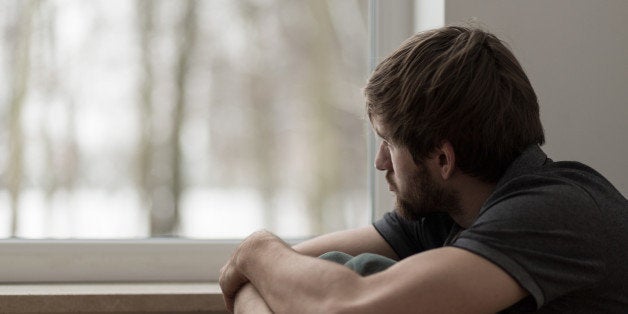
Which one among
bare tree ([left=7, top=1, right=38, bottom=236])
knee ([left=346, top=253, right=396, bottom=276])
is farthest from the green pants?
bare tree ([left=7, top=1, right=38, bottom=236])

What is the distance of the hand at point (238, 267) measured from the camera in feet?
4.76

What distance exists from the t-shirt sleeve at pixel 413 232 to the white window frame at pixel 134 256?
1.59ft

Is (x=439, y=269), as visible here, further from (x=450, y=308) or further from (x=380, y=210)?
(x=380, y=210)

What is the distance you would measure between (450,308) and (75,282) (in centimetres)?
108

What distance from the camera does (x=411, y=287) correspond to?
1.15m

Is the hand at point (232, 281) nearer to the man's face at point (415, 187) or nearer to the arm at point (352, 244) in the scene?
the arm at point (352, 244)

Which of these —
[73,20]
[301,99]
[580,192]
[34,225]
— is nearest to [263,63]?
[301,99]

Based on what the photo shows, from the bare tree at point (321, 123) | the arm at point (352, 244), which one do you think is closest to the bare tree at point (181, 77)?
the bare tree at point (321, 123)

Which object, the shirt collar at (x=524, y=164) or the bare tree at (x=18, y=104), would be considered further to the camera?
the bare tree at (x=18, y=104)

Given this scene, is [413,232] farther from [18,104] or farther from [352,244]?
[18,104]

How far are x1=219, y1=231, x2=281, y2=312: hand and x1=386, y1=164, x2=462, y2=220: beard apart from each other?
0.75ft

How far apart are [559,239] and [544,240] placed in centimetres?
2

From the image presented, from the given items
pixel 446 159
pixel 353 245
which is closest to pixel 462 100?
pixel 446 159

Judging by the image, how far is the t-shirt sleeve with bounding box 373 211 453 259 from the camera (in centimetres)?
Result: 161
